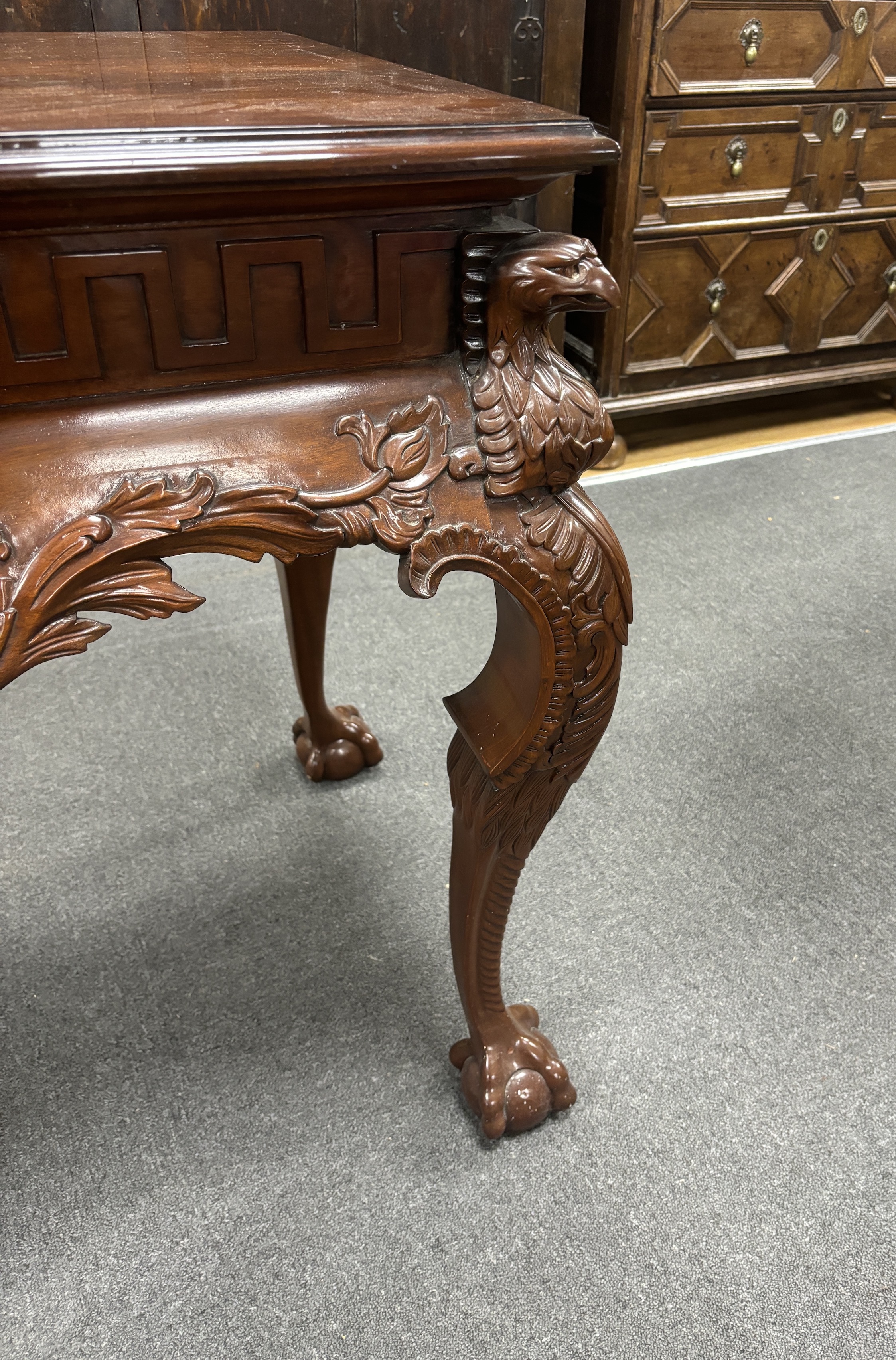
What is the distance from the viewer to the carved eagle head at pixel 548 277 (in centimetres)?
56

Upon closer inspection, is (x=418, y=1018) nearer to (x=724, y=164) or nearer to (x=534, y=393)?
(x=534, y=393)

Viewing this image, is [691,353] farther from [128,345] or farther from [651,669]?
[128,345]

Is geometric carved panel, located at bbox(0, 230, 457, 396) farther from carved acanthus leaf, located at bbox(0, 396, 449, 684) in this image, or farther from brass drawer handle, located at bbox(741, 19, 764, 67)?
brass drawer handle, located at bbox(741, 19, 764, 67)

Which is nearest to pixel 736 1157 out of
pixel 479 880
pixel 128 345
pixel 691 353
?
pixel 479 880

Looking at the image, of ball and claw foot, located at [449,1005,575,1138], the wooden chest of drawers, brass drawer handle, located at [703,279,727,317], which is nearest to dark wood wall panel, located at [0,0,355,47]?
the wooden chest of drawers

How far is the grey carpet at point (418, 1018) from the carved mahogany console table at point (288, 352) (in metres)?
0.44

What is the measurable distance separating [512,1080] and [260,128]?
75cm

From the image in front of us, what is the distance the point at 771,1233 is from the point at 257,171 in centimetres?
84

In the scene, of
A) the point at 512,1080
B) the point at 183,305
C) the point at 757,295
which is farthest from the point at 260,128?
the point at 757,295

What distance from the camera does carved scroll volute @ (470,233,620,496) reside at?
1.89 feet

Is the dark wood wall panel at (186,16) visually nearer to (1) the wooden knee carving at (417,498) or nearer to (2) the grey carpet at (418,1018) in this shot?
(2) the grey carpet at (418,1018)

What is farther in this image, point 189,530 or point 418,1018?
point 418,1018

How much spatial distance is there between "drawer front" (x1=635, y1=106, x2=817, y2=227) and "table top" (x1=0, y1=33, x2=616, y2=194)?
4.66 ft

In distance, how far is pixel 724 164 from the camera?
2.05m
